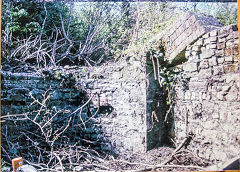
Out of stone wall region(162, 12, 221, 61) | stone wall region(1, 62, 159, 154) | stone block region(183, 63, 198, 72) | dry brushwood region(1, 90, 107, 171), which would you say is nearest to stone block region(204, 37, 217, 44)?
stone wall region(162, 12, 221, 61)

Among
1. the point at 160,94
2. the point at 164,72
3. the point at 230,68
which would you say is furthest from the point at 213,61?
the point at 160,94

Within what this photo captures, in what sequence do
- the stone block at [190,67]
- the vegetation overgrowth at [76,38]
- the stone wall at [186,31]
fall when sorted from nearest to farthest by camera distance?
1. the stone wall at [186,31]
2. the stone block at [190,67]
3. the vegetation overgrowth at [76,38]

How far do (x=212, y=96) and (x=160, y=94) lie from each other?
3.08ft

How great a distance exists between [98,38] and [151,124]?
2.44 m

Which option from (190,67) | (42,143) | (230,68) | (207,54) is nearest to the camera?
(230,68)

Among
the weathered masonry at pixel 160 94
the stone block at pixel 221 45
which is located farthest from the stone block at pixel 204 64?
the stone block at pixel 221 45

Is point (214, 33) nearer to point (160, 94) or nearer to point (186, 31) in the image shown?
point (186, 31)

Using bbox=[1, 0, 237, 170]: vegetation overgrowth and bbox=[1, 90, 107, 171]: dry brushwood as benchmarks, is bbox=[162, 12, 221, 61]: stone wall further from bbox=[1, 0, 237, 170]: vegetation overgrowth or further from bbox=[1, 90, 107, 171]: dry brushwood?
bbox=[1, 90, 107, 171]: dry brushwood

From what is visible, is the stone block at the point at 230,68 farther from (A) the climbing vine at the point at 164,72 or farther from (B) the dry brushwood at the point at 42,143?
(B) the dry brushwood at the point at 42,143

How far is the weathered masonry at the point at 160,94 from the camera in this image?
7.97 feet

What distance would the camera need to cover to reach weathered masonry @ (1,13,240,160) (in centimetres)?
243

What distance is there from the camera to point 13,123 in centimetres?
308

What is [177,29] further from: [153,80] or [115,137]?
[115,137]

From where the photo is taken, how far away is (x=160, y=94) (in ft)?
10.9
